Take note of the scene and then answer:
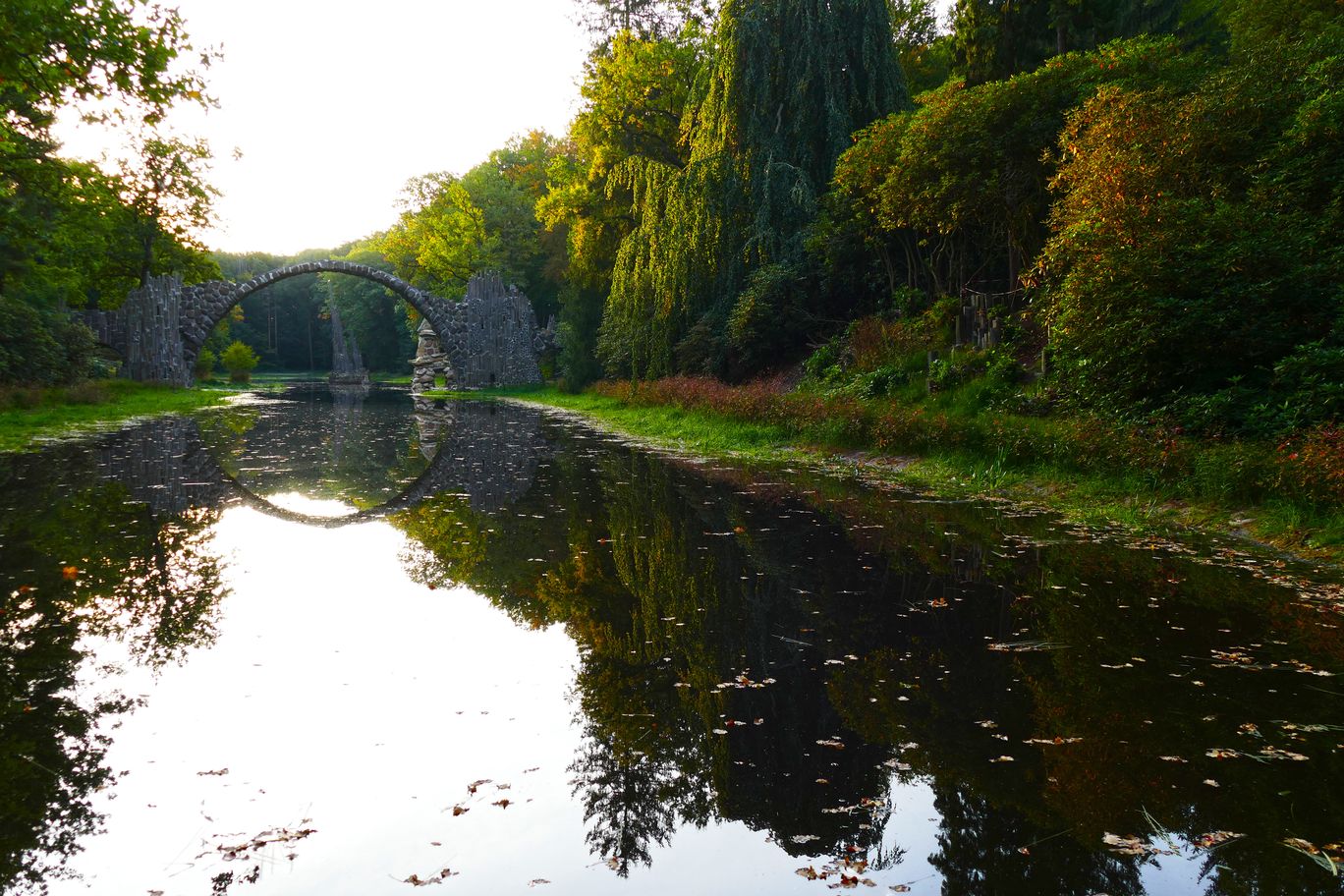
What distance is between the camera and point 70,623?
16.5 feet

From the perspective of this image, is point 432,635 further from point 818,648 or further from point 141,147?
point 141,147

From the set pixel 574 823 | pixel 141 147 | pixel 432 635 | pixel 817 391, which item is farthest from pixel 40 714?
pixel 141 147

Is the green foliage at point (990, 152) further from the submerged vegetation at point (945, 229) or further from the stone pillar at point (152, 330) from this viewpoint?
the stone pillar at point (152, 330)

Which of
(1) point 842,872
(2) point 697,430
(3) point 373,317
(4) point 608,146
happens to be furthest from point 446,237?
(1) point 842,872

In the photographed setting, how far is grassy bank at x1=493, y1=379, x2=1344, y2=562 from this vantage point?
25.0ft

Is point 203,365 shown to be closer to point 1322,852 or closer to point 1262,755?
point 1262,755

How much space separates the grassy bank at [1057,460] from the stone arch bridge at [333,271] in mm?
27510

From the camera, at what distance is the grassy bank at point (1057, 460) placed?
7.63 metres

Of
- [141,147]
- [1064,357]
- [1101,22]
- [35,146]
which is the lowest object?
[1064,357]

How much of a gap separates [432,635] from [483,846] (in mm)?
2396

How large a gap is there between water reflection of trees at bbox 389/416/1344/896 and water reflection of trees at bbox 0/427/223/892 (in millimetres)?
1841

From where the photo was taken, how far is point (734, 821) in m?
3.10

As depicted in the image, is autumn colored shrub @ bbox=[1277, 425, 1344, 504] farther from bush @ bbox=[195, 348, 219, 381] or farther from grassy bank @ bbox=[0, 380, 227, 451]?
bush @ bbox=[195, 348, 219, 381]

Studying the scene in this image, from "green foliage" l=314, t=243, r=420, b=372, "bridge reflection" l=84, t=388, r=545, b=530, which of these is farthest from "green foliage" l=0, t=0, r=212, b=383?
"green foliage" l=314, t=243, r=420, b=372
